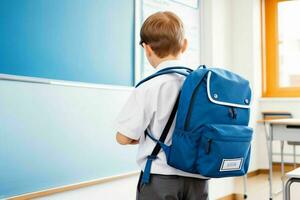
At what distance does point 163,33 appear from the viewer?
4.13 feet

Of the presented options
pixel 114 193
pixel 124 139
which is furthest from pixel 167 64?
pixel 114 193

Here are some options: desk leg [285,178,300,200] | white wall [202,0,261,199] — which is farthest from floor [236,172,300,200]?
desk leg [285,178,300,200]

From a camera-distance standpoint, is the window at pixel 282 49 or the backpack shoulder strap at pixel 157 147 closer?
the backpack shoulder strap at pixel 157 147

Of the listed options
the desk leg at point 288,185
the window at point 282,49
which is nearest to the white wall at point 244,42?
the window at point 282,49

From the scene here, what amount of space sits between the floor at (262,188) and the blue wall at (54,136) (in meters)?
1.86

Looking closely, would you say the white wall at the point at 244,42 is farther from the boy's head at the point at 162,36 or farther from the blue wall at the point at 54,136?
the boy's head at the point at 162,36

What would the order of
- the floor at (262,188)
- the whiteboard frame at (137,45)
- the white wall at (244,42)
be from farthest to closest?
the white wall at (244,42) < the floor at (262,188) < the whiteboard frame at (137,45)

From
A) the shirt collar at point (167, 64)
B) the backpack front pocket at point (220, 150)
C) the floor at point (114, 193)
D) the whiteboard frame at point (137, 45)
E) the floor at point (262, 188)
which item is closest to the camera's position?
the backpack front pocket at point (220, 150)

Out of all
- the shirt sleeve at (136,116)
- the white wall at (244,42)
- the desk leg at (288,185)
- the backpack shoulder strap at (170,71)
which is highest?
the white wall at (244,42)

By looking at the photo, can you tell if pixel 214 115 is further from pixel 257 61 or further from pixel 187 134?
pixel 257 61

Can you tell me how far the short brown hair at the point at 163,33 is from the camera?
126 centimetres

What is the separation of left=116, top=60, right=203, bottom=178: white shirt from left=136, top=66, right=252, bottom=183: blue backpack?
0.02 m

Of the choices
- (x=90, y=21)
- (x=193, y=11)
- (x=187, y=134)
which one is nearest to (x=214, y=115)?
(x=187, y=134)

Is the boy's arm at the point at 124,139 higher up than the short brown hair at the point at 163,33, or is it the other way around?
the short brown hair at the point at 163,33
